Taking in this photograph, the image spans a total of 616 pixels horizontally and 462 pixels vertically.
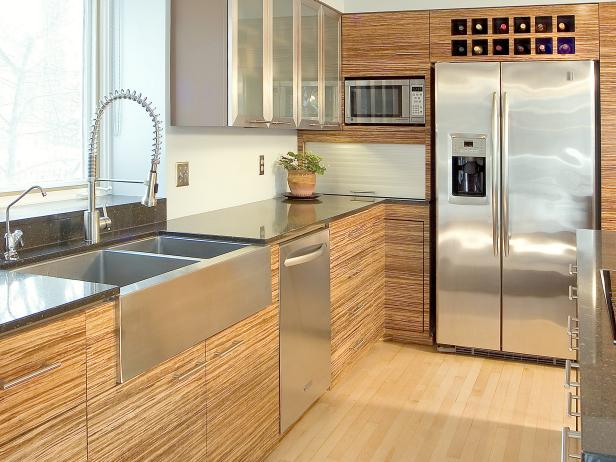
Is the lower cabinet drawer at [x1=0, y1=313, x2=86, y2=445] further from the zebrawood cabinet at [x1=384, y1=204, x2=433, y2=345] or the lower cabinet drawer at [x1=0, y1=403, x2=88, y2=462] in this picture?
the zebrawood cabinet at [x1=384, y1=204, x2=433, y2=345]

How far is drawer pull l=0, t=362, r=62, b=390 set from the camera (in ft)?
4.83

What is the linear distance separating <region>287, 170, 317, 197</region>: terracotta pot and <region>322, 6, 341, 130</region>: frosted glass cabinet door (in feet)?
1.00

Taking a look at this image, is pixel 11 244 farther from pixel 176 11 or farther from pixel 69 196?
pixel 176 11

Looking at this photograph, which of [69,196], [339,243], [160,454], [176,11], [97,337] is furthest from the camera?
[339,243]

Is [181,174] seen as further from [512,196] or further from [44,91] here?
[512,196]

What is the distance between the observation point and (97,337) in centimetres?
178

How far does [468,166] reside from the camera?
4086mm

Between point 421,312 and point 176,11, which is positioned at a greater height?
point 176,11

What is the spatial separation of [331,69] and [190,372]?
254 cm

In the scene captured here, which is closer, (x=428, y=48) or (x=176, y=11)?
(x=176, y=11)

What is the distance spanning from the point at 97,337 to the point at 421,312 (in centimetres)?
285

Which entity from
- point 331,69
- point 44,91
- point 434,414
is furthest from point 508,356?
point 44,91

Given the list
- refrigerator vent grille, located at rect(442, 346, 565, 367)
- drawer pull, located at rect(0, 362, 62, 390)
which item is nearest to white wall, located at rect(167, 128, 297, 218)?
refrigerator vent grille, located at rect(442, 346, 565, 367)

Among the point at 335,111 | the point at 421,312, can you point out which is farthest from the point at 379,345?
the point at 335,111
